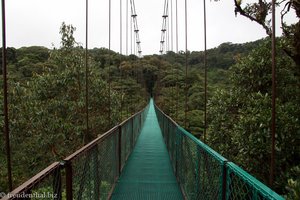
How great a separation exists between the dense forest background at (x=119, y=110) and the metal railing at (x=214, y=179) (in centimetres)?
50

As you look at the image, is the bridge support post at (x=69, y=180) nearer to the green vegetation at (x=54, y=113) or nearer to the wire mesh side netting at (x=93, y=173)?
the wire mesh side netting at (x=93, y=173)

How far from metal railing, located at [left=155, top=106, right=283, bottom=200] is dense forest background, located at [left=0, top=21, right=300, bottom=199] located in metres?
0.50

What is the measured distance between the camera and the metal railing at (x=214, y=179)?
3.38 ft

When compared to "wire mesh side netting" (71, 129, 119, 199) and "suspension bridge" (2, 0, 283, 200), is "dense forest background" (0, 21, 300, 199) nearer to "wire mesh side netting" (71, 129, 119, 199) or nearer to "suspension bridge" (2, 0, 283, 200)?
"suspension bridge" (2, 0, 283, 200)

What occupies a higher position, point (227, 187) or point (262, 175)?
point (227, 187)

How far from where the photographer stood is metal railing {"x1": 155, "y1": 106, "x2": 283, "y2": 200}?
1029mm

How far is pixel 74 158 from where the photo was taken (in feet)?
4.61

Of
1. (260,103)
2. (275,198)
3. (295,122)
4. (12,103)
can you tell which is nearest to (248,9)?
(260,103)

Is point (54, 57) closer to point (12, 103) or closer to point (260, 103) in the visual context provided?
point (12, 103)

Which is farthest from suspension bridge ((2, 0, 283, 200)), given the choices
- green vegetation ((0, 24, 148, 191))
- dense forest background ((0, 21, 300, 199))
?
green vegetation ((0, 24, 148, 191))

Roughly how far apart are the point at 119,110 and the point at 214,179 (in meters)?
7.14

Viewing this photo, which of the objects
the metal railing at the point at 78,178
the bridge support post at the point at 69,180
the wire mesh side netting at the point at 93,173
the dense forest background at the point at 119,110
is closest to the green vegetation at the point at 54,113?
the dense forest background at the point at 119,110

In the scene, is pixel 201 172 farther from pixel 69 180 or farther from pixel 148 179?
pixel 148 179

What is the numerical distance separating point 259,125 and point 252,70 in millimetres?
1062
